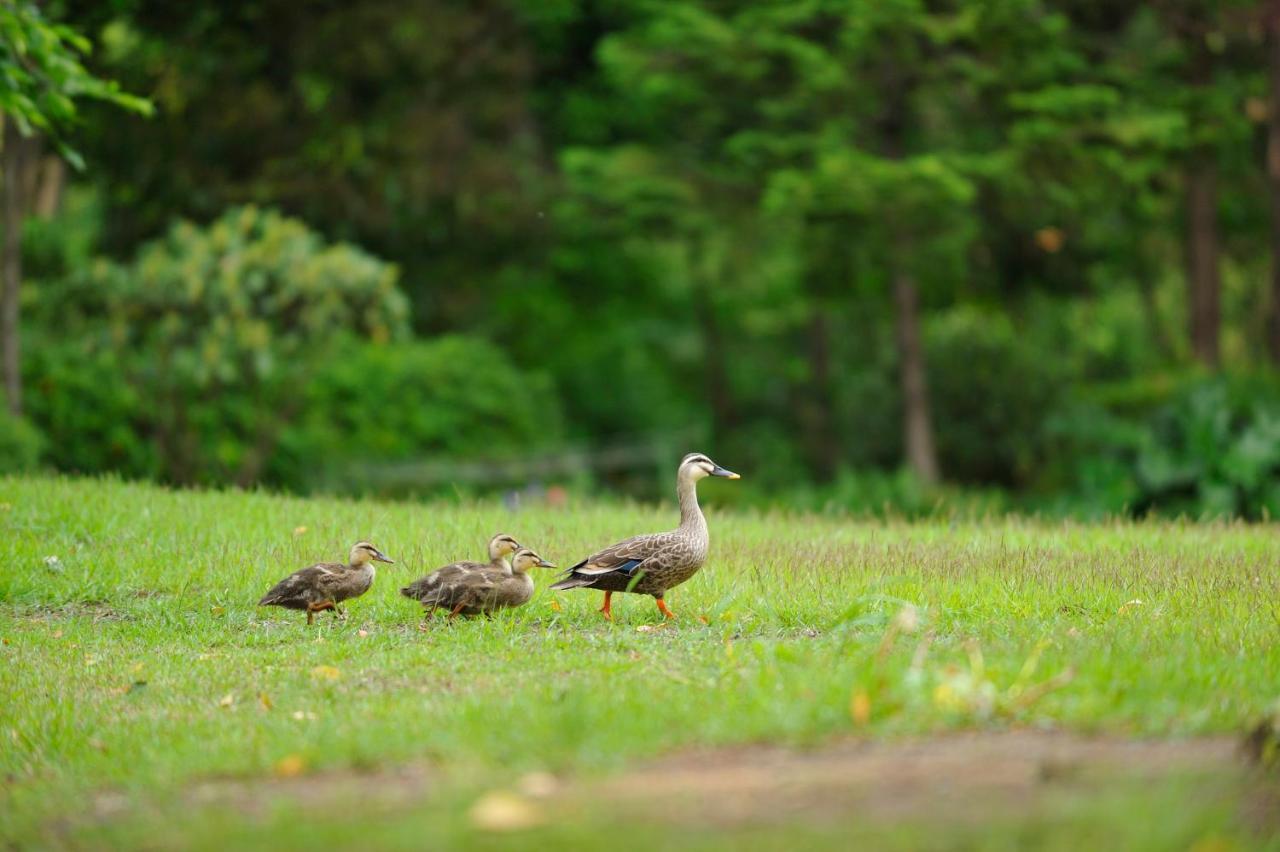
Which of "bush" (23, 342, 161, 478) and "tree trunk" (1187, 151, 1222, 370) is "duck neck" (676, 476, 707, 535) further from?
"tree trunk" (1187, 151, 1222, 370)

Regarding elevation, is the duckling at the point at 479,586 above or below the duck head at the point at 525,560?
below

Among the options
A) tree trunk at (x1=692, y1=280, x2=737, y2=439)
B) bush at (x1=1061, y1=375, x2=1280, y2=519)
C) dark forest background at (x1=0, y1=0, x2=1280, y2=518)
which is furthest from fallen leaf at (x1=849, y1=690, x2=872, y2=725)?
tree trunk at (x1=692, y1=280, x2=737, y2=439)

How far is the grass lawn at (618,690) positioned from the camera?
211 inches

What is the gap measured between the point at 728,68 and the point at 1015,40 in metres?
4.30

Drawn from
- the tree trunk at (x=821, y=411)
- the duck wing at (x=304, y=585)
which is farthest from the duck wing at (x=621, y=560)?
the tree trunk at (x=821, y=411)

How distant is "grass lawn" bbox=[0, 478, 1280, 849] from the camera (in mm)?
5371

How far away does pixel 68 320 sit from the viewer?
20391mm

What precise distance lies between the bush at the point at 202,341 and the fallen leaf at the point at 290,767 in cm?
1249

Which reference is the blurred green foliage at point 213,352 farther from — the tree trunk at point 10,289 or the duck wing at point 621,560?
the duck wing at point 621,560

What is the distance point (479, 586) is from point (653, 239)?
16.9 metres

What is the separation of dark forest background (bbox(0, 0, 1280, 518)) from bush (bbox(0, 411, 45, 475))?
0.07m

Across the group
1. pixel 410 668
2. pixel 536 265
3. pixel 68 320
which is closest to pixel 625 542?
pixel 410 668

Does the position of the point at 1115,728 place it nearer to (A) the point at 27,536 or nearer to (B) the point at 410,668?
(B) the point at 410,668

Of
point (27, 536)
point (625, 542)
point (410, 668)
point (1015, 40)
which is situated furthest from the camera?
point (1015, 40)
